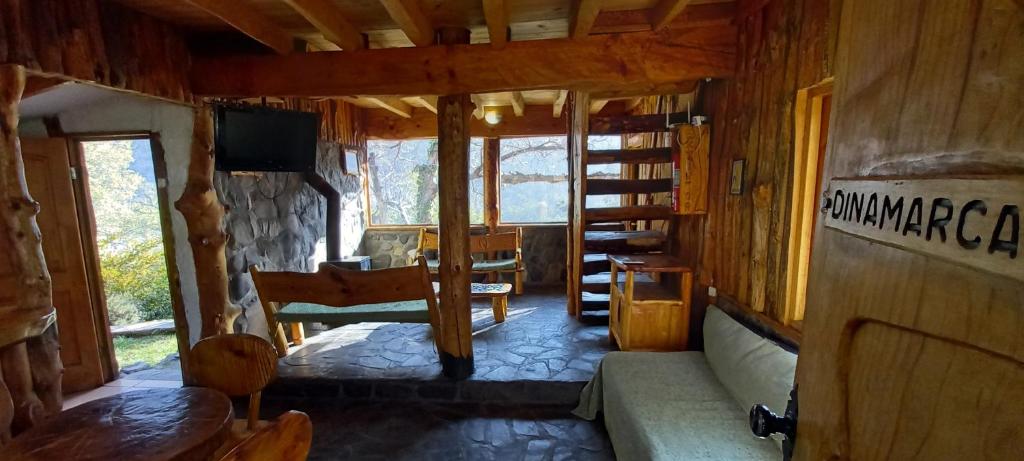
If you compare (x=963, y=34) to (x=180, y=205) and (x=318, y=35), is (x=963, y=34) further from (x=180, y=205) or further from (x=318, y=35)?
(x=180, y=205)

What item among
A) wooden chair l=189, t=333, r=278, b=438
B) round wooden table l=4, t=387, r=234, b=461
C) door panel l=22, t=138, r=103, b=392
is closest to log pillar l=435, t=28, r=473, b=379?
wooden chair l=189, t=333, r=278, b=438

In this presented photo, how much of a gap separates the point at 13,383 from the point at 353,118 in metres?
3.62

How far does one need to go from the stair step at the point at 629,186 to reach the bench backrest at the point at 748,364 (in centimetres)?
107

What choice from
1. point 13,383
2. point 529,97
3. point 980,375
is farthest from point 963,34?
point 529,97

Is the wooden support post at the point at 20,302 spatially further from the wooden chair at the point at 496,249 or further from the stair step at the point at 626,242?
the stair step at the point at 626,242

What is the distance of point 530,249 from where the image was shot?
4.93 metres

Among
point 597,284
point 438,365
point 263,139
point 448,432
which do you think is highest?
point 263,139

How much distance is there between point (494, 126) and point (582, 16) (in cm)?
287

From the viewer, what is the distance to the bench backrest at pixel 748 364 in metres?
1.51

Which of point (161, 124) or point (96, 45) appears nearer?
point (96, 45)

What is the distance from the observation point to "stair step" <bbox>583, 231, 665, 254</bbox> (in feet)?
10.1

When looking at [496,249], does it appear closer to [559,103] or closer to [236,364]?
[559,103]

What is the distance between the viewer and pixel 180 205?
2.49 metres

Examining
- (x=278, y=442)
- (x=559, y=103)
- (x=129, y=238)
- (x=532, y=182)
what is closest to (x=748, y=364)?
(x=278, y=442)
